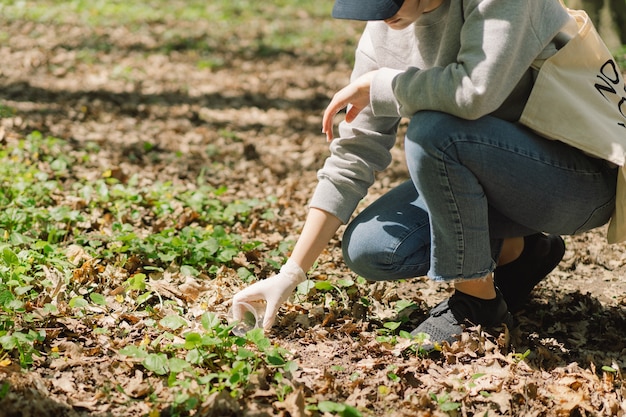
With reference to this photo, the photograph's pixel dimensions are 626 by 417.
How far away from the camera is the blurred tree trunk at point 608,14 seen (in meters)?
6.44

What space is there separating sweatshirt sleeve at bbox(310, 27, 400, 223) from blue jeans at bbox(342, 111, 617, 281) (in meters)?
0.24

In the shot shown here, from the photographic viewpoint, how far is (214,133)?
5762mm

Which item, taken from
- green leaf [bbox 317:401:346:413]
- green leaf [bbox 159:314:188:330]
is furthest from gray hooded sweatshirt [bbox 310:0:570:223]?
green leaf [bbox 317:401:346:413]

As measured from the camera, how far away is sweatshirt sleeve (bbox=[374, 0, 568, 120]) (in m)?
2.16

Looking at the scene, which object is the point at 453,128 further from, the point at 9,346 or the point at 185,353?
the point at 9,346

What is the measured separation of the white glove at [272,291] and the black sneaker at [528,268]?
3.13ft

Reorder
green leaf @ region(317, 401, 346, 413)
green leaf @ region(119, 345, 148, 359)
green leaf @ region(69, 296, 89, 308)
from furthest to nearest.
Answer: green leaf @ region(69, 296, 89, 308), green leaf @ region(119, 345, 148, 359), green leaf @ region(317, 401, 346, 413)

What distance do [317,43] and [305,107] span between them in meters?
2.96

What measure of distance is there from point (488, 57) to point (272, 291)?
1188 millimetres

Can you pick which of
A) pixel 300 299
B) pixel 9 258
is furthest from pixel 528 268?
pixel 9 258

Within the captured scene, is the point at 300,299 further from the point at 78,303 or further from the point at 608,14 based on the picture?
the point at 608,14

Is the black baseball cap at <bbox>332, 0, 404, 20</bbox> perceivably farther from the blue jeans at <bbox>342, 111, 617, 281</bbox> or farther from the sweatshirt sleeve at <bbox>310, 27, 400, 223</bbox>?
the sweatshirt sleeve at <bbox>310, 27, 400, 223</bbox>

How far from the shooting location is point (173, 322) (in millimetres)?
2643

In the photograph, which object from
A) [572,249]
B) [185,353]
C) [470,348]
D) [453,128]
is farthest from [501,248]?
[185,353]
